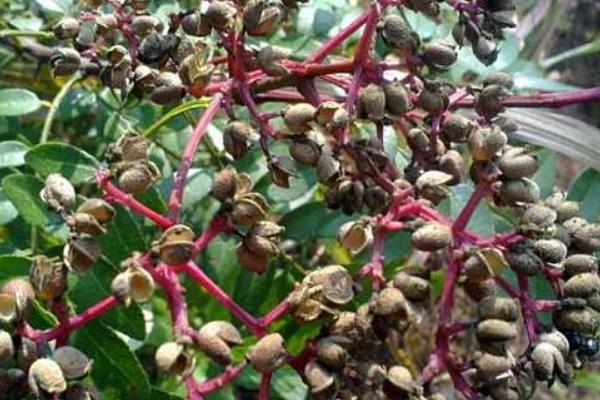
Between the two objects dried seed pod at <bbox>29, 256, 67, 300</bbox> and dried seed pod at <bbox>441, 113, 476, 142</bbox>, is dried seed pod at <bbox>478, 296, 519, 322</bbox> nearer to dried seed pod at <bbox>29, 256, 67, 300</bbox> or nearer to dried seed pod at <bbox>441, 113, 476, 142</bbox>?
dried seed pod at <bbox>441, 113, 476, 142</bbox>

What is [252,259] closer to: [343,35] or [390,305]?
[390,305]

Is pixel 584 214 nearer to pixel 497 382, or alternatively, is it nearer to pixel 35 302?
pixel 497 382

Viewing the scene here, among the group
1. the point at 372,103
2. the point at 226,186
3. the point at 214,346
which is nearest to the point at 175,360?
the point at 214,346

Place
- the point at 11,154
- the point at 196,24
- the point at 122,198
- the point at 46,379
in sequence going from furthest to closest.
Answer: the point at 11,154 → the point at 196,24 → the point at 122,198 → the point at 46,379

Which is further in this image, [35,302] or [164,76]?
[164,76]

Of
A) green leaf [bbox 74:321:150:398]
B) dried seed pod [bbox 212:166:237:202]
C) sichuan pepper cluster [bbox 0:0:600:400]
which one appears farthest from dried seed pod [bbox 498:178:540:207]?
green leaf [bbox 74:321:150:398]

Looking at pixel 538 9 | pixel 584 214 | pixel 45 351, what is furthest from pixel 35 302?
pixel 538 9

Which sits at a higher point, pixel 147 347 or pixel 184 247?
pixel 184 247
